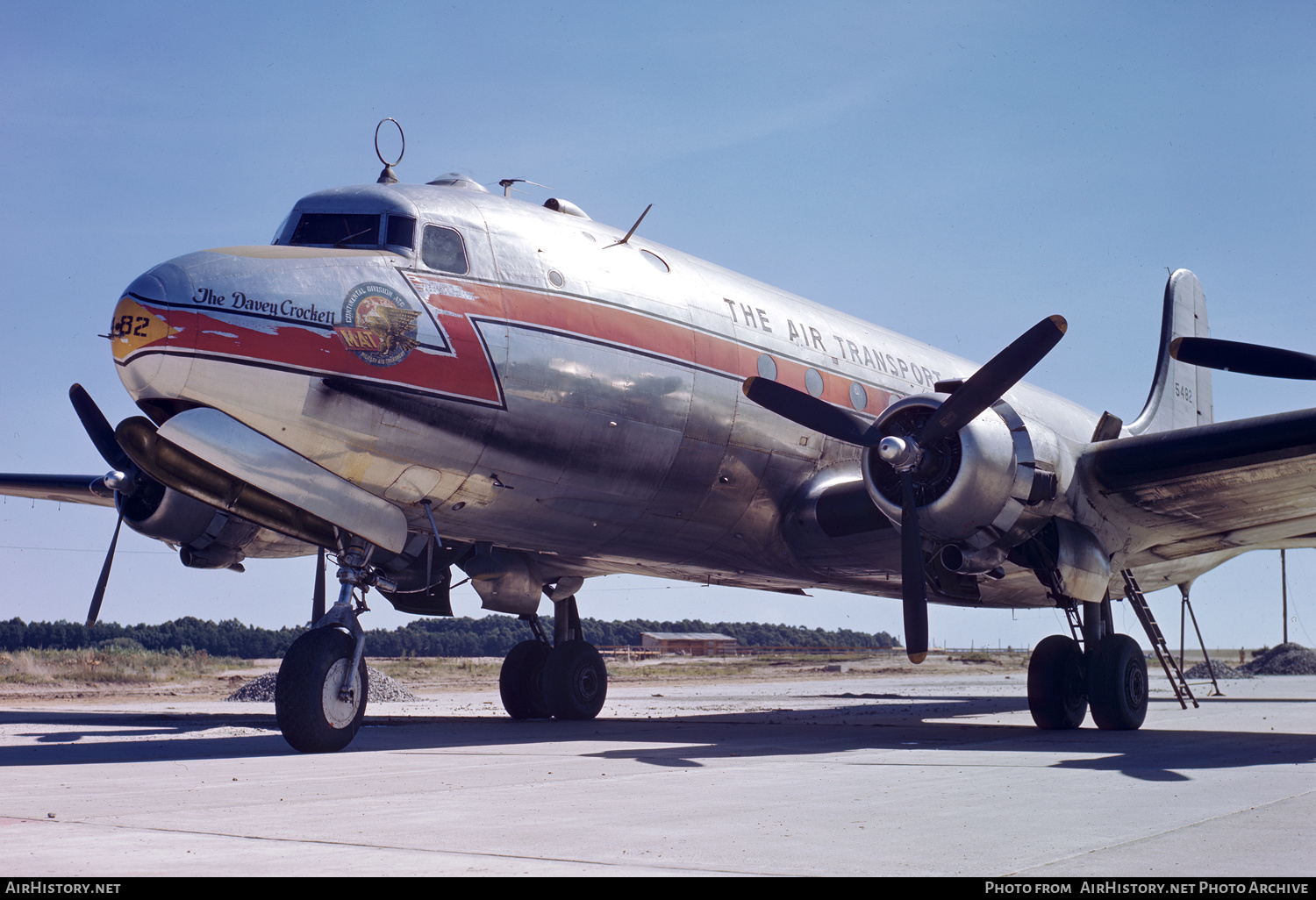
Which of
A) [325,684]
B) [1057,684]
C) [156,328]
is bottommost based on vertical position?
[1057,684]

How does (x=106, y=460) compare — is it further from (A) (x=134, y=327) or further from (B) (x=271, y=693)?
(B) (x=271, y=693)

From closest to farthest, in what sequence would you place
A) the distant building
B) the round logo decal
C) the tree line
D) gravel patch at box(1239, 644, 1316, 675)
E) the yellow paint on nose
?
1. the yellow paint on nose
2. the round logo decal
3. gravel patch at box(1239, 644, 1316, 675)
4. the tree line
5. the distant building

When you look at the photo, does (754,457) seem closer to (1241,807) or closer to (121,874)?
(1241,807)

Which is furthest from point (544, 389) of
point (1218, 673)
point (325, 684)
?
point (1218, 673)

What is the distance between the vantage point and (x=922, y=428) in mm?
12008

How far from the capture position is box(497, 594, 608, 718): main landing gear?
52.8ft

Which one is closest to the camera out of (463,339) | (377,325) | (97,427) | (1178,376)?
(377,325)

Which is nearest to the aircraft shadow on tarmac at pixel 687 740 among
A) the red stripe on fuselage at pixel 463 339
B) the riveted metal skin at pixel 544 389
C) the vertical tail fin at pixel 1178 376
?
the riveted metal skin at pixel 544 389

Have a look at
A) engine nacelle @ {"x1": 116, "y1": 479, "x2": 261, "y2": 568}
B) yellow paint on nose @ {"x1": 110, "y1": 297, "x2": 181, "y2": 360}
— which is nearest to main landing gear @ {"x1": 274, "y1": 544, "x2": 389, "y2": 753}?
yellow paint on nose @ {"x1": 110, "y1": 297, "x2": 181, "y2": 360}

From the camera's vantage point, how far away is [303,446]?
389 inches

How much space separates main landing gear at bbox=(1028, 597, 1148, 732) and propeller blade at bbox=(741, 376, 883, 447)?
380cm

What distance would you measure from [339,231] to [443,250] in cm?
102

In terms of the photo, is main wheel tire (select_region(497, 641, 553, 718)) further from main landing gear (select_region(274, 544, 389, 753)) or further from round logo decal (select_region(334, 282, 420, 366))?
round logo decal (select_region(334, 282, 420, 366))

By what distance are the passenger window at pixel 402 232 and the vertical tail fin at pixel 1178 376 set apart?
556 inches
